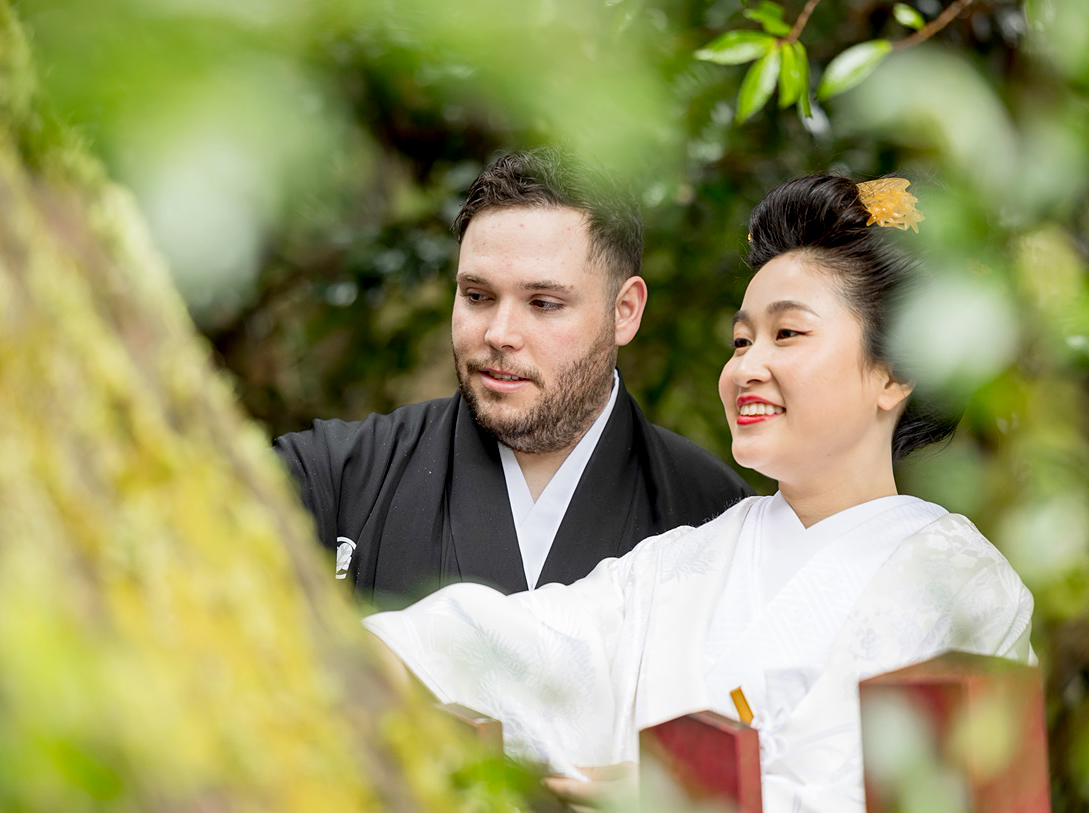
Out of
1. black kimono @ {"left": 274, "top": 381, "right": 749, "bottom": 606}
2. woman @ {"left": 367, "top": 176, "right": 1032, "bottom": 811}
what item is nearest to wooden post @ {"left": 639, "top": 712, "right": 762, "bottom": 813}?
woman @ {"left": 367, "top": 176, "right": 1032, "bottom": 811}

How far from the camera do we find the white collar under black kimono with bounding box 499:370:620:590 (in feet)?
6.26

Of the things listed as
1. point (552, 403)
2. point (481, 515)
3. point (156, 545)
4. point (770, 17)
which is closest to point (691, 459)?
point (552, 403)

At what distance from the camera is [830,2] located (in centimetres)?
240

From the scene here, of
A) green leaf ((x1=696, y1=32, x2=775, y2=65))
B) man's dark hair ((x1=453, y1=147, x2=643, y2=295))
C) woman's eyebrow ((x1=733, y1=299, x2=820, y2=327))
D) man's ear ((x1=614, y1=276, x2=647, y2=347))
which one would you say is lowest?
woman's eyebrow ((x1=733, y1=299, x2=820, y2=327))

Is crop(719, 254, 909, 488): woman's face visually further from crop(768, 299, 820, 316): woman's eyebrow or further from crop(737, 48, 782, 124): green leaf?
crop(737, 48, 782, 124): green leaf

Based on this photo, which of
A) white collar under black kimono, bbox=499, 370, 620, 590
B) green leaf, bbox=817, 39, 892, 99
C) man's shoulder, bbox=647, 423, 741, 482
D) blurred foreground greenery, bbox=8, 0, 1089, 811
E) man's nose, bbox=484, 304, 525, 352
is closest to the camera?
blurred foreground greenery, bbox=8, 0, 1089, 811

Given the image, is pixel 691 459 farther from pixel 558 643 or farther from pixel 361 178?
pixel 361 178

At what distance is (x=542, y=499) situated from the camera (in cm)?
196

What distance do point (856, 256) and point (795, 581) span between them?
455 millimetres

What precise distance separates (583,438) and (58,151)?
5.39 feet

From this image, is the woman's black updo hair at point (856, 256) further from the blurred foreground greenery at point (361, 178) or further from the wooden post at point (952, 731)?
the wooden post at point (952, 731)

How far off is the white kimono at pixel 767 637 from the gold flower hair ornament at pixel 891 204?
0.39 metres

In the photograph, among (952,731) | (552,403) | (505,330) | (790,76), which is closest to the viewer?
(952,731)

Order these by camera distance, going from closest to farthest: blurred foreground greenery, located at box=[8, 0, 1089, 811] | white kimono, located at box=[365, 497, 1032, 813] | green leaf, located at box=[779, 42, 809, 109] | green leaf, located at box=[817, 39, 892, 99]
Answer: blurred foreground greenery, located at box=[8, 0, 1089, 811] < green leaf, located at box=[817, 39, 892, 99] < green leaf, located at box=[779, 42, 809, 109] < white kimono, located at box=[365, 497, 1032, 813]
